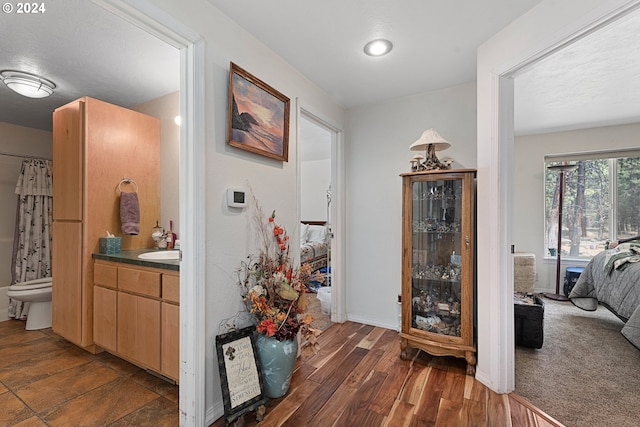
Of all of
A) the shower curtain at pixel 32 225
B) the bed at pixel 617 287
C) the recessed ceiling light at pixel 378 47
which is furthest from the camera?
the shower curtain at pixel 32 225

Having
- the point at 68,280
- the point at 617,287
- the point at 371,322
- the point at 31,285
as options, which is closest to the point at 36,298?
the point at 31,285

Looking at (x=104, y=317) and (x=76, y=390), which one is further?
(x=104, y=317)

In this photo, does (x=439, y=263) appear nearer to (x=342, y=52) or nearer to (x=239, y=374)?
(x=239, y=374)

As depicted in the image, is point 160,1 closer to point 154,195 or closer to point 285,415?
point 154,195

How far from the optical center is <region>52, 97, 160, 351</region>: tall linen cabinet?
93.4 inches

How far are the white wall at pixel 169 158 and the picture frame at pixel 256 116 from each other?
1226 mm

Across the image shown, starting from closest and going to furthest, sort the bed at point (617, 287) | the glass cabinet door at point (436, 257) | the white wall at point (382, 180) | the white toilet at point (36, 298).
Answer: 1. the glass cabinet door at point (436, 257)
2. the bed at point (617, 287)
3. the white wall at point (382, 180)
4. the white toilet at point (36, 298)

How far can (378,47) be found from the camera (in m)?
2.04

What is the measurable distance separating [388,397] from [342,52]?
2427 millimetres

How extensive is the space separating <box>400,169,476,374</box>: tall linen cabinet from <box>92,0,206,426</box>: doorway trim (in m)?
1.61

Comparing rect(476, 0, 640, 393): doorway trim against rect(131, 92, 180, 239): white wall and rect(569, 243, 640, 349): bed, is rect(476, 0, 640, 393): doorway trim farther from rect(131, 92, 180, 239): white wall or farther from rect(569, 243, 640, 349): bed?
rect(131, 92, 180, 239): white wall

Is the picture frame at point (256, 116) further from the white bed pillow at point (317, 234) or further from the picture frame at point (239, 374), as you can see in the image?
the white bed pillow at point (317, 234)

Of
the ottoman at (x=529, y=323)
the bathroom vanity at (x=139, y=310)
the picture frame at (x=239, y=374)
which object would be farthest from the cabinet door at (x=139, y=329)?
the ottoman at (x=529, y=323)

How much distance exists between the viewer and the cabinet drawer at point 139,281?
1.91 meters
